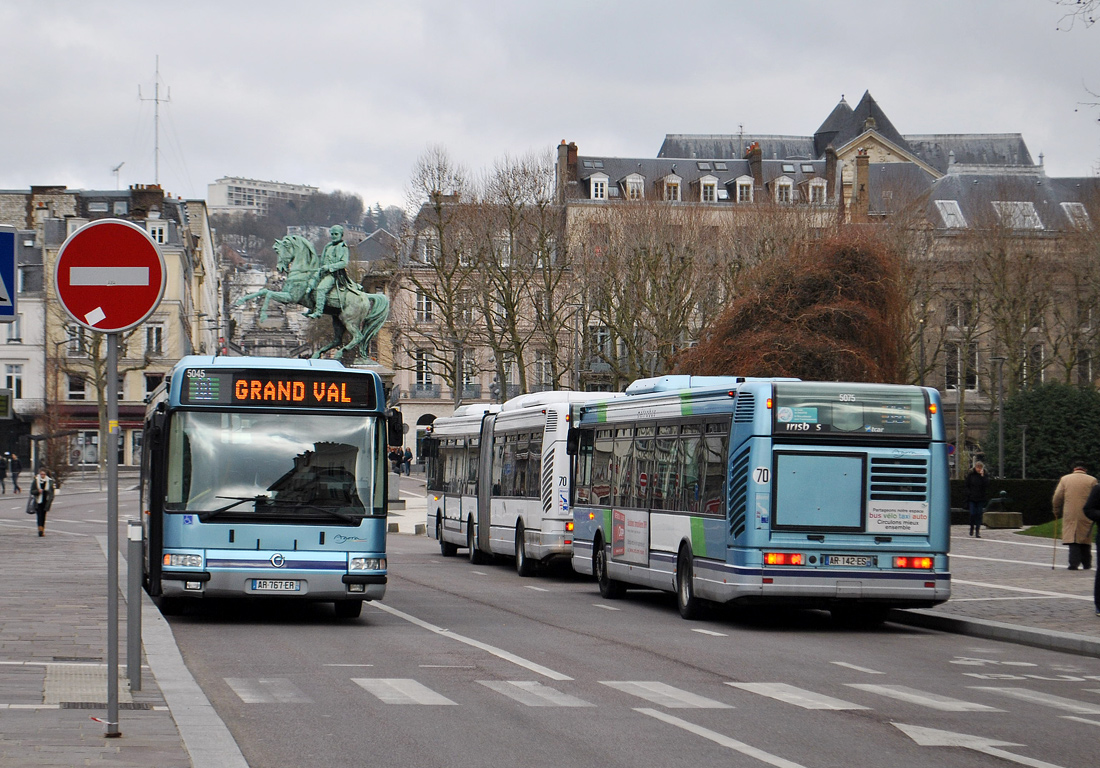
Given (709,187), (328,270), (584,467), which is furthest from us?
(709,187)

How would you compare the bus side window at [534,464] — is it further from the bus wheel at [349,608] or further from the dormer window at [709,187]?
the dormer window at [709,187]

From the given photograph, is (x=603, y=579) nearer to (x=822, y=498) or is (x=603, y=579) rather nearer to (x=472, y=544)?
(x=822, y=498)

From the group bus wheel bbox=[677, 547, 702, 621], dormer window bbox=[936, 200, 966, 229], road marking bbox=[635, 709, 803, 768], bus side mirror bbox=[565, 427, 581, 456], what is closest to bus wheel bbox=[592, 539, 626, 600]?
→ bus side mirror bbox=[565, 427, 581, 456]

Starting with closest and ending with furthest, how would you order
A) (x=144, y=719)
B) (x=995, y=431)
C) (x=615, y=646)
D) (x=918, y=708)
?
(x=144, y=719) < (x=918, y=708) < (x=615, y=646) < (x=995, y=431)

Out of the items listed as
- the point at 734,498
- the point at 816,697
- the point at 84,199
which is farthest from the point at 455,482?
the point at 84,199

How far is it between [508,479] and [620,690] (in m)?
16.9

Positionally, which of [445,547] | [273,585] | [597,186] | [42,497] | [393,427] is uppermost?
[597,186]

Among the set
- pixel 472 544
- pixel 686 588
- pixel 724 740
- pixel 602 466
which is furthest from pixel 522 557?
pixel 724 740

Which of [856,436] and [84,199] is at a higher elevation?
[84,199]

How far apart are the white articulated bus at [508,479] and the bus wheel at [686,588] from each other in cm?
651

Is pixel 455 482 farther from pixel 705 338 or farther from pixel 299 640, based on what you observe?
pixel 299 640

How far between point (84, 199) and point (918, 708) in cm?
9672

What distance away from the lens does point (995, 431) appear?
55.2 metres

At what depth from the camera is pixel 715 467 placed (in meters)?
18.1
